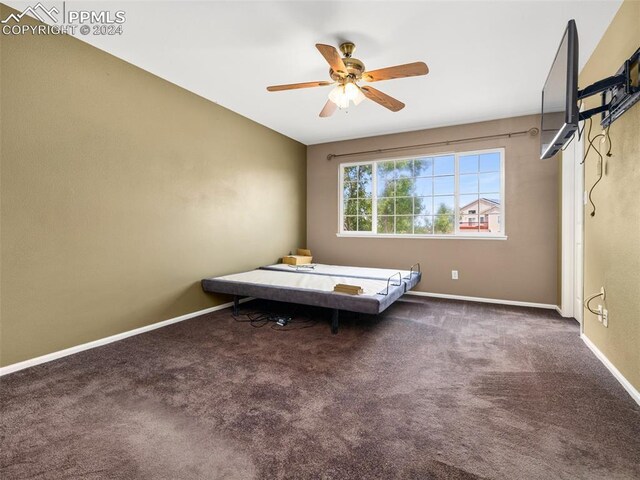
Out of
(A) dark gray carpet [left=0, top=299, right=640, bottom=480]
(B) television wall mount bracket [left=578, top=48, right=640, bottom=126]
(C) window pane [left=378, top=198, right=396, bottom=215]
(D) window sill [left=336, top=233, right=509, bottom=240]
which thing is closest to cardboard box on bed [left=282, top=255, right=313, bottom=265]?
(D) window sill [left=336, top=233, right=509, bottom=240]

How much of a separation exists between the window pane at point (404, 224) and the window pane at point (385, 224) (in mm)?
107

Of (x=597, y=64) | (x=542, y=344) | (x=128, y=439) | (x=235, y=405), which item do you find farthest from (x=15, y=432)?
(x=597, y=64)

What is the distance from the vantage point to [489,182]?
4.23 metres

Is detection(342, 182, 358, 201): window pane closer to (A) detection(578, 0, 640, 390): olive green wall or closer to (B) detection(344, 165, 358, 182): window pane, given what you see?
(B) detection(344, 165, 358, 182): window pane

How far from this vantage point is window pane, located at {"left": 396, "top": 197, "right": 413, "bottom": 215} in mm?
4777

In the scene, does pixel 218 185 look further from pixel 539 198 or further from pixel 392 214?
pixel 539 198

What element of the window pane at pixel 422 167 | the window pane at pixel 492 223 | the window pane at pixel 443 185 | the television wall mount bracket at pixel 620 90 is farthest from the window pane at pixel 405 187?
the television wall mount bracket at pixel 620 90

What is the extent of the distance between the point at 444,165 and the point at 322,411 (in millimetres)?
3945

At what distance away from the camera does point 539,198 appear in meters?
3.91

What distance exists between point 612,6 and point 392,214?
10.4 ft

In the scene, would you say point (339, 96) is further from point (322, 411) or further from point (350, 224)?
point (350, 224)

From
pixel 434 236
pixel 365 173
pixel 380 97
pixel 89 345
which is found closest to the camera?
pixel 89 345

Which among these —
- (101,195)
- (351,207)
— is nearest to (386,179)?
(351,207)

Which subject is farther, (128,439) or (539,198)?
(539,198)
